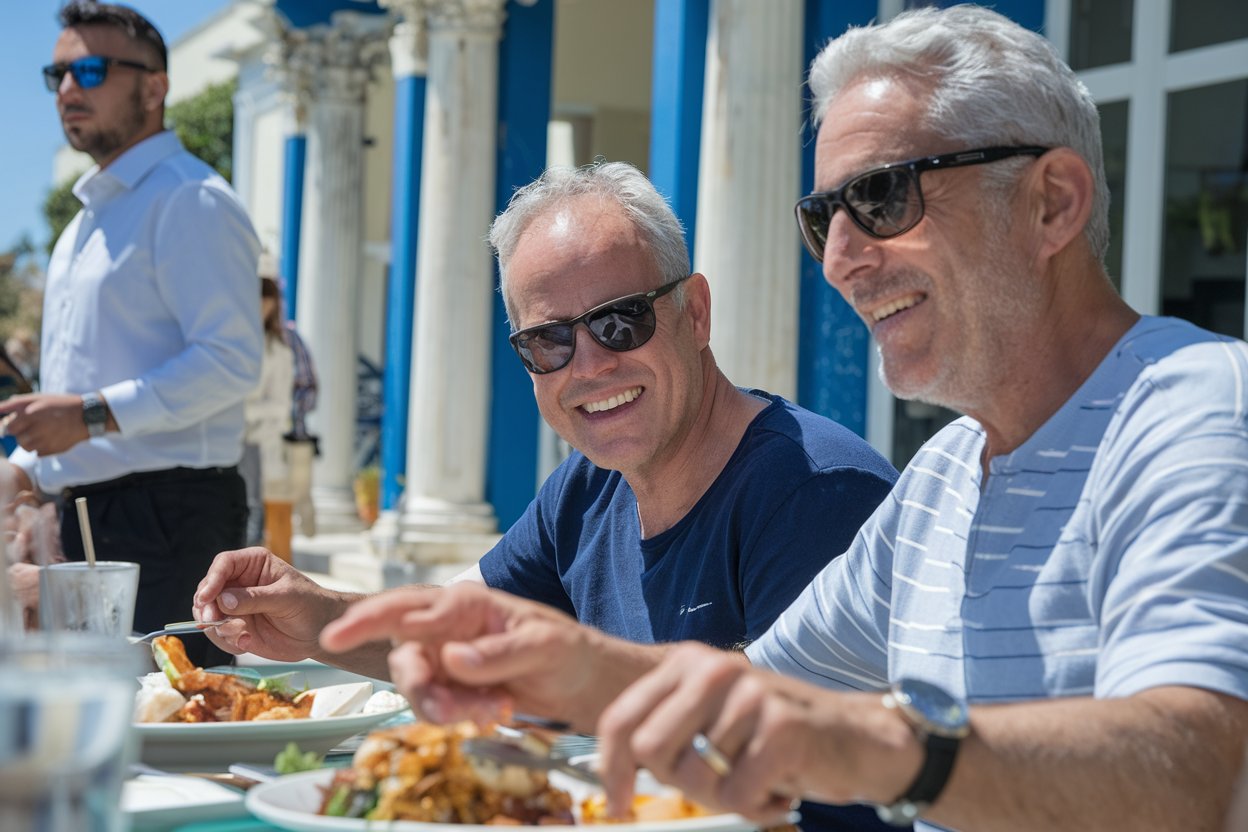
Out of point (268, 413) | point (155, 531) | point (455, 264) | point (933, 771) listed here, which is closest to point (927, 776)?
point (933, 771)

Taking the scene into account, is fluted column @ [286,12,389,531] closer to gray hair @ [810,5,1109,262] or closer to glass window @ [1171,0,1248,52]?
glass window @ [1171,0,1248,52]

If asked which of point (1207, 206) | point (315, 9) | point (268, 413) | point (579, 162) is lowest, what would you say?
point (268, 413)

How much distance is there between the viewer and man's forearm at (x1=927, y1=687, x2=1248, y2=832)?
1160 millimetres

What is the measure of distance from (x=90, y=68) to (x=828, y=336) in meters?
3.52

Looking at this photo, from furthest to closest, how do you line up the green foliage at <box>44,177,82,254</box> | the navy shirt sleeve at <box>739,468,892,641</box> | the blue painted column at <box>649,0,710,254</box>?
the green foliage at <box>44,177,82,254</box> < the blue painted column at <box>649,0,710,254</box> < the navy shirt sleeve at <box>739,468,892,641</box>

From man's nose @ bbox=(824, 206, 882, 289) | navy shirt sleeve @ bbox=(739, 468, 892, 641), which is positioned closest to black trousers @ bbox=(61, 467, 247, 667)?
navy shirt sleeve @ bbox=(739, 468, 892, 641)

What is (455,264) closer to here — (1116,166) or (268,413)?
(268,413)

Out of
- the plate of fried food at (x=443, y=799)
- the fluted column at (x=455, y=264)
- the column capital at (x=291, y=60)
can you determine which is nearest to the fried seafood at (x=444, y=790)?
the plate of fried food at (x=443, y=799)

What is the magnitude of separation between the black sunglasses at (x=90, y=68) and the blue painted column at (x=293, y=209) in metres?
11.7

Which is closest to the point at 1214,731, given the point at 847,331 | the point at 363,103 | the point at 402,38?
the point at 847,331

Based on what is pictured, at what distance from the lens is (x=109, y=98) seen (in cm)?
393

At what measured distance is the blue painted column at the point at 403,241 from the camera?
10.9 metres

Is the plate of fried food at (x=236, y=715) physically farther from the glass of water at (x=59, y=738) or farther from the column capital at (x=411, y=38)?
the column capital at (x=411, y=38)

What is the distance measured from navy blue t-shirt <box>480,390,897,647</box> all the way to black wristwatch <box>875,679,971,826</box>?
92cm
